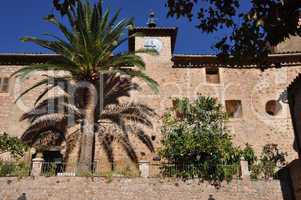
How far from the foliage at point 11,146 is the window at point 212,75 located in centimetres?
1218

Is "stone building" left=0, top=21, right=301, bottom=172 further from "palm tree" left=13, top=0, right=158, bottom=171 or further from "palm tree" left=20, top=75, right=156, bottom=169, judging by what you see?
"palm tree" left=13, top=0, right=158, bottom=171

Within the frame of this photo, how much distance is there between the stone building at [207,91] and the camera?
2131cm

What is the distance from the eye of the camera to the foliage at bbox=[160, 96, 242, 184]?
16891mm

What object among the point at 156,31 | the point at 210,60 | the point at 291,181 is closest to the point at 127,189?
the point at 291,181

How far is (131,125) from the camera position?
69.2ft

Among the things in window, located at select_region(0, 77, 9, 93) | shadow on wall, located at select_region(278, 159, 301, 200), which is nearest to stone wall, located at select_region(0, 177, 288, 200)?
shadow on wall, located at select_region(278, 159, 301, 200)

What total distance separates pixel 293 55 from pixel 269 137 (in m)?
5.77

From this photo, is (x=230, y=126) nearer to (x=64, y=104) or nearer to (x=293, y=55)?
(x=293, y=55)

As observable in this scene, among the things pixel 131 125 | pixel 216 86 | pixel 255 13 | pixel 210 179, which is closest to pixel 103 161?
pixel 131 125

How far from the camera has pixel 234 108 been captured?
22.8 metres

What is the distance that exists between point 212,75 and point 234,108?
8.65ft

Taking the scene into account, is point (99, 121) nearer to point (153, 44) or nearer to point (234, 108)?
point (153, 44)

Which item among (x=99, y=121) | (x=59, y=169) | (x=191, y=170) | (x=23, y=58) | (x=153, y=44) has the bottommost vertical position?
(x=191, y=170)

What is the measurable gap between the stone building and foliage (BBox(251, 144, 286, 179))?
1.13 metres
